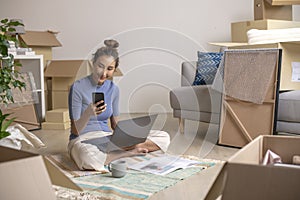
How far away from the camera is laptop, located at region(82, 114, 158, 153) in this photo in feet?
7.25

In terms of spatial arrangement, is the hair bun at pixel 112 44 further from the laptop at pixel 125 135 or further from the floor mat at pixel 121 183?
the floor mat at pixel 121 183

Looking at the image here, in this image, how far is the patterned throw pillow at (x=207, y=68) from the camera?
3169 millimetres

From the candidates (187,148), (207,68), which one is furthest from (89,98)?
(207,68)

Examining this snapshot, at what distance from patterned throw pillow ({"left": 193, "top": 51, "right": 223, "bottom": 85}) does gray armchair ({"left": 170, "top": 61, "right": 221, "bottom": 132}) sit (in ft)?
0.21

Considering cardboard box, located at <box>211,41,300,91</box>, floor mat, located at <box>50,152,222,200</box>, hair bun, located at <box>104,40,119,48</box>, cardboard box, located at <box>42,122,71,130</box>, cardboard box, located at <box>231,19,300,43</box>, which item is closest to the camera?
floor mat, located at <box>50,152,222,200</box>

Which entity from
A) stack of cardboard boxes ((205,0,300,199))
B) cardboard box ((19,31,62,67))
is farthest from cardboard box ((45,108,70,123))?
stack of cardboard boxes ((205,0,300,199))

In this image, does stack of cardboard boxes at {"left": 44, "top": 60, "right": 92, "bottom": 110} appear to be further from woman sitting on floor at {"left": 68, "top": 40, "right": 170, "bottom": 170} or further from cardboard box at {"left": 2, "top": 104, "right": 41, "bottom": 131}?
woman sitting on floor at {"left": 68, "top": 40, "right": 170, "bottom": 170}

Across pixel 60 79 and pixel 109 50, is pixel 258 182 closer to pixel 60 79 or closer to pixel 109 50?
pixel 109 50

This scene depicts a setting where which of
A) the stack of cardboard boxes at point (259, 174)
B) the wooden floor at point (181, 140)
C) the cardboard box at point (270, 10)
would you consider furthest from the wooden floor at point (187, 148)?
the cardboard box at point (270, 10)

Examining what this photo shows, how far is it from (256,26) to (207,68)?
1.64ft

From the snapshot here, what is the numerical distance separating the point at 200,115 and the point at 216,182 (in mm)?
2455

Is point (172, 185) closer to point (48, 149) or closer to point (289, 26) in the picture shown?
point (48, 149)

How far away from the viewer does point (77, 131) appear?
2330mm

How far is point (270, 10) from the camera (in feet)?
11.0
